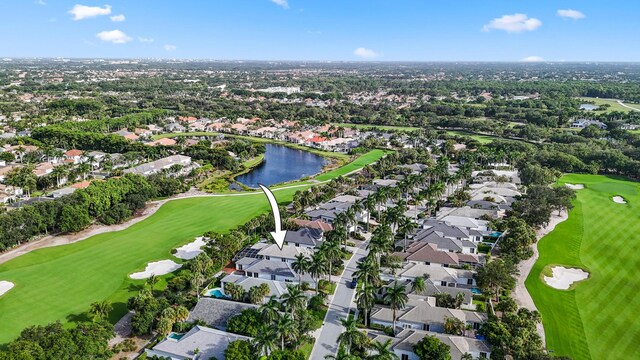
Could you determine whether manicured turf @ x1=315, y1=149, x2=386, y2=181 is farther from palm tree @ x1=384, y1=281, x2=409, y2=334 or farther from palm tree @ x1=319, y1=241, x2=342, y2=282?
palm tree @ x1=384, y1=281, x2=409, y2=334

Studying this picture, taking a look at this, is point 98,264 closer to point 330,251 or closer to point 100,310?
point 100,310

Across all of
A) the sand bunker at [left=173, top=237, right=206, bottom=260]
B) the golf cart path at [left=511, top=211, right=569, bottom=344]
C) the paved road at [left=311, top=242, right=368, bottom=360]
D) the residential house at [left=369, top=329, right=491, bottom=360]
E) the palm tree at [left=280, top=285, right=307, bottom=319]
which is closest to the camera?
the residential house at [left=369, top=329, right=491, bottom=360]

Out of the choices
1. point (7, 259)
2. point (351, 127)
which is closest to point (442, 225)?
point (7, 259)

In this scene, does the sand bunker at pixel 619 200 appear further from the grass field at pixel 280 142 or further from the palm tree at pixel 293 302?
the palm tree at pixel 293 302

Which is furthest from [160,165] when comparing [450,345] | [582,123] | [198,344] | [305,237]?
[582,123]

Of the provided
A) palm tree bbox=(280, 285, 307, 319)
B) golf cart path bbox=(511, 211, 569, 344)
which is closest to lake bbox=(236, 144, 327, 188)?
golf cart path bbox=(511, 211, 569, 344)

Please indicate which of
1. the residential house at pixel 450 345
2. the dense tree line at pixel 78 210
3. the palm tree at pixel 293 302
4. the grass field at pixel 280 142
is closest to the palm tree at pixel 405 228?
the residential house at pixel 450 345
